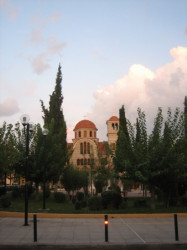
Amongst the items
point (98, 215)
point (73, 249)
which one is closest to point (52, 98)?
point (98, 215)

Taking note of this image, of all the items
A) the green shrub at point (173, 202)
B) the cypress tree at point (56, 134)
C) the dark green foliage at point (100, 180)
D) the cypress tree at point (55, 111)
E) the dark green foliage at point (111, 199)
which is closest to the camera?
the dark green foliage at point (111, 199)

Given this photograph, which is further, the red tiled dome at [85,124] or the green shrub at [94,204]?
the red tiled dome at [85,124]

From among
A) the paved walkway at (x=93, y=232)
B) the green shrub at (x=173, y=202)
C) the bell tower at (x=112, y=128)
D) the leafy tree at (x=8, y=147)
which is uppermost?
the bell tower at (x=112, y=128)

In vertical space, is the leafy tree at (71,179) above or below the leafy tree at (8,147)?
below

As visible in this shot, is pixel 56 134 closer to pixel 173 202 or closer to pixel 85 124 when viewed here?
pixel 173 202

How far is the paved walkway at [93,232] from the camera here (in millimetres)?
9195

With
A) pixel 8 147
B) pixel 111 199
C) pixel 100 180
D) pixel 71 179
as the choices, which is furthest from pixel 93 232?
pixel 100 180

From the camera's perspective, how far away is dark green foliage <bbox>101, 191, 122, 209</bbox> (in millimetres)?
18172

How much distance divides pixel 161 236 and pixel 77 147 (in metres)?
49.2

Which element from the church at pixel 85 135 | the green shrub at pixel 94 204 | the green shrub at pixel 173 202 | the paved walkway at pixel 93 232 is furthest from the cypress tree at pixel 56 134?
the church at pixel 85 135

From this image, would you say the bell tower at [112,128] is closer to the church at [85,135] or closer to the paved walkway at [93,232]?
the church at [85,135]

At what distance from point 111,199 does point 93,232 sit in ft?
24.0

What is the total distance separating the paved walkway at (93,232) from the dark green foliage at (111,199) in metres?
2.92

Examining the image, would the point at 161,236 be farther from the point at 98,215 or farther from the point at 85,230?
the point at 98,215
